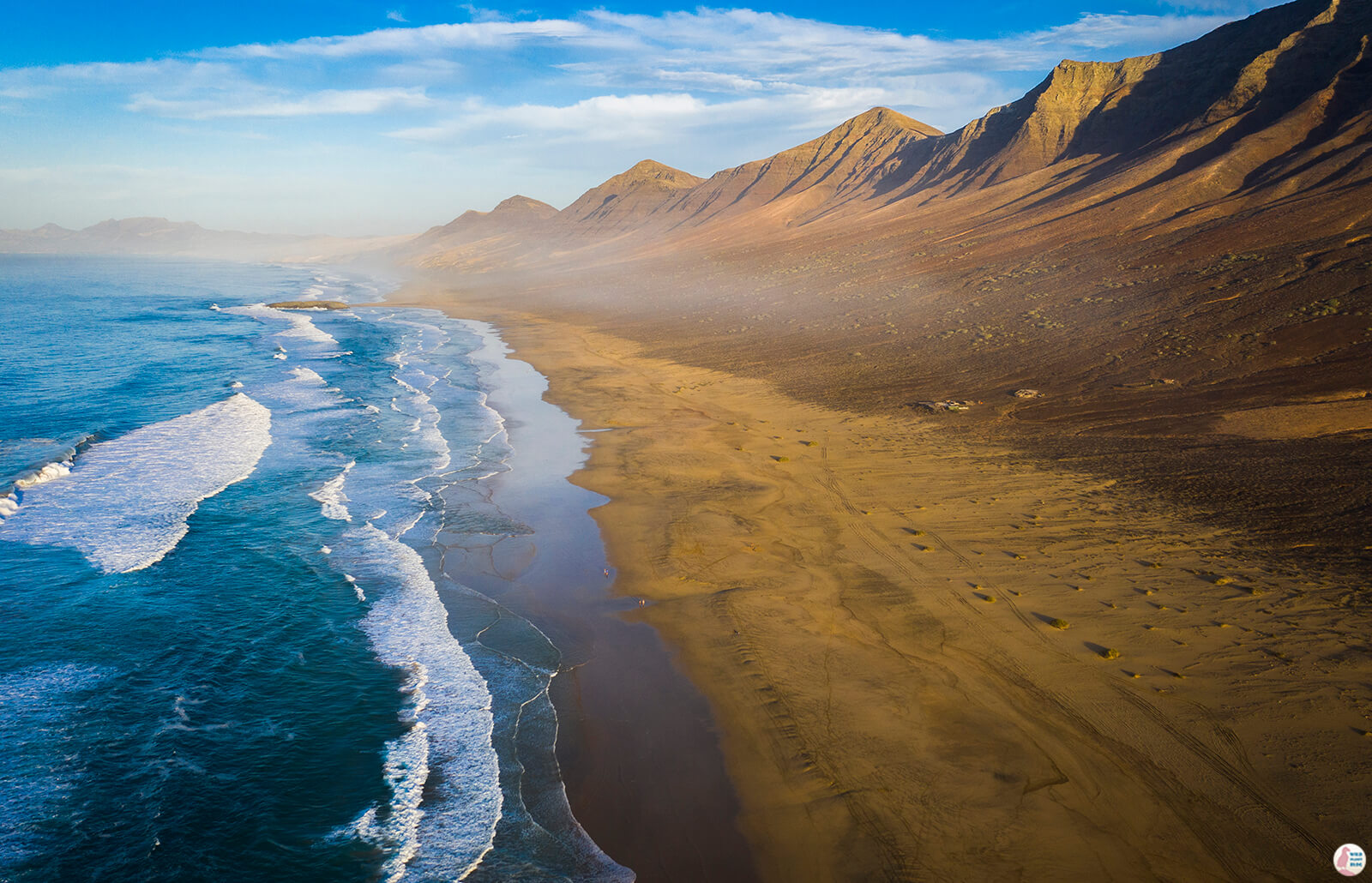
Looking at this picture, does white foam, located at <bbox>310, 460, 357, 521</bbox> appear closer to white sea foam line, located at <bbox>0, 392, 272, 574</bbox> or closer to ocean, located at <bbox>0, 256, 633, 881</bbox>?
ocean, located at <bbox>0, 256, 633, 881</bbox>

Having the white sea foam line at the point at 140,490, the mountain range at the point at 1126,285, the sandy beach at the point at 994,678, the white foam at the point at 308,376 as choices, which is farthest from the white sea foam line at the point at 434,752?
the white foam at the point at 308,376

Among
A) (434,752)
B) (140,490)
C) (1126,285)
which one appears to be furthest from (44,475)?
(1126,285)

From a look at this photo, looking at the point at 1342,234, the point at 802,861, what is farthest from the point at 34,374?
the point at 1342,234

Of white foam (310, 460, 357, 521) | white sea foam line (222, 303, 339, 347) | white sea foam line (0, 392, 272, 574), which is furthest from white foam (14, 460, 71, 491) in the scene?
white sea foam line (222, 303, 339, 347)

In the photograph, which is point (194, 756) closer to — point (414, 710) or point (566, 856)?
point (414, 710)

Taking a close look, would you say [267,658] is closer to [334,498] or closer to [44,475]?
[334,498]
